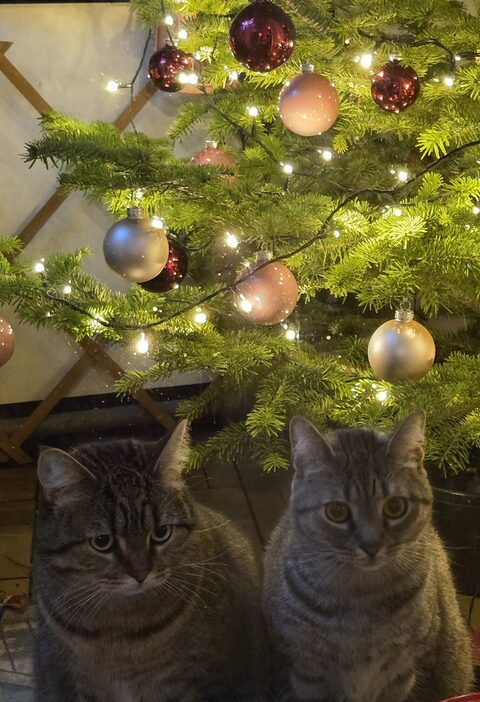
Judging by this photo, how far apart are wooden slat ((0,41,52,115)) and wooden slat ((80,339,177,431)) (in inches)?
17.9

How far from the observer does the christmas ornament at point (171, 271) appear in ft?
3.76

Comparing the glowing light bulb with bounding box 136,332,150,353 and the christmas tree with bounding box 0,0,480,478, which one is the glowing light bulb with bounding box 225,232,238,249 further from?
the glowing light bulb with bounding box 136,332,150,353

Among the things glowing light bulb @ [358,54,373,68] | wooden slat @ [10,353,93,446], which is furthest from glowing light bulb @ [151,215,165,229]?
wooden slat @ [10,353,93,446]

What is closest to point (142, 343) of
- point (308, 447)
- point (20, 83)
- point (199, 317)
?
point (199, 317)

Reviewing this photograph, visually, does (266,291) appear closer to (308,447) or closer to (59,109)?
(308,447)

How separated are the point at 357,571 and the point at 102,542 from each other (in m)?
0.22

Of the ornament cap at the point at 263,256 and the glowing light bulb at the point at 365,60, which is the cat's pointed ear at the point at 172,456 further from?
the glowing light bulb at the point at 365,60

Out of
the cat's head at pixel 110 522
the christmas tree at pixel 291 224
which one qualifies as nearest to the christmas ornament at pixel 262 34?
the christmas tree at pixel 291 224

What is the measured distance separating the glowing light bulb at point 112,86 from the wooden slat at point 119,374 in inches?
19.3

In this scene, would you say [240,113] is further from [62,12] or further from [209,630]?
Result: [209,630]

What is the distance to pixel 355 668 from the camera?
2.49 ft

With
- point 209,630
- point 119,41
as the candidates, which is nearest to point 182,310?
point 209,630

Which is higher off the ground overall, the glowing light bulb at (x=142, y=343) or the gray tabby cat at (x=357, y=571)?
the glowing light bulb at (x=142, y=343)

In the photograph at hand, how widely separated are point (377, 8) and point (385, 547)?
2.41 ft
